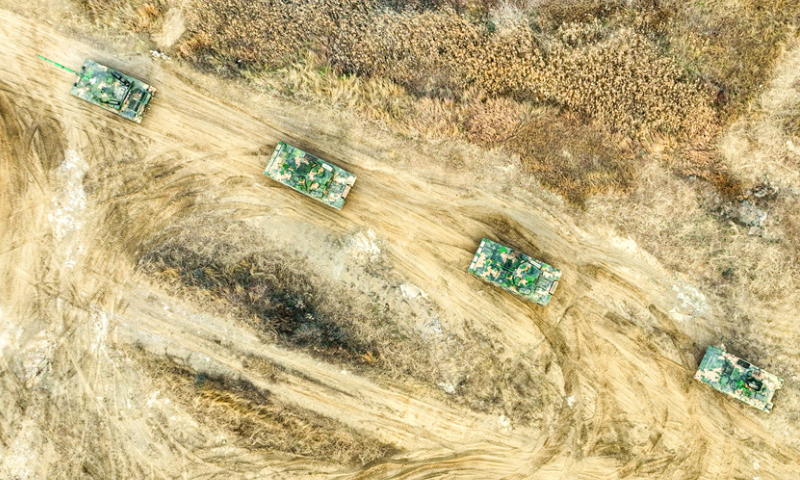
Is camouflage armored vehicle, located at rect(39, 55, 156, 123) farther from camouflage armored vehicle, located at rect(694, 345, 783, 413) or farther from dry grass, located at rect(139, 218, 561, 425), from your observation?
camouflage armored vehicle, located at rect(694, 345, 783, 413)

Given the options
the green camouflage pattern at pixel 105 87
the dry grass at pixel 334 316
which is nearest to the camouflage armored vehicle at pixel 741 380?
the dry grass at pixel 334 316

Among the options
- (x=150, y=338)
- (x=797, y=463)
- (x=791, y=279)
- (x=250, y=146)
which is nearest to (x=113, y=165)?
(x=250, y=146)

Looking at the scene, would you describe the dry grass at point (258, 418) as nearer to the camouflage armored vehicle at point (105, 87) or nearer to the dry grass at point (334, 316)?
the dry grass at point (334, 316)

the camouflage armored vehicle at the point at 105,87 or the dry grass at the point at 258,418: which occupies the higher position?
the camouflage armored vehicle at the point at 105,87

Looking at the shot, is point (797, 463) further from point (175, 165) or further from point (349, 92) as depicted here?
point (175, 165)

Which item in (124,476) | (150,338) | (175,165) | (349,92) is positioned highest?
(349,92)

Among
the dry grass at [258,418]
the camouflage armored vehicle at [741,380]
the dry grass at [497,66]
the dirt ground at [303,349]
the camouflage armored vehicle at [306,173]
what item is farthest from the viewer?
the dry grass at [497,66]

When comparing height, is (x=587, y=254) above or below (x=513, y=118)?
below

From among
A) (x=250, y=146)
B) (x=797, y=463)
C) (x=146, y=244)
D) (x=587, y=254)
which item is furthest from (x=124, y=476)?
(x=797, y=463)

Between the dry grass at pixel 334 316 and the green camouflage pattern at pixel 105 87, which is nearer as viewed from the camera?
the green camouflage pattern at pixel 105 87
